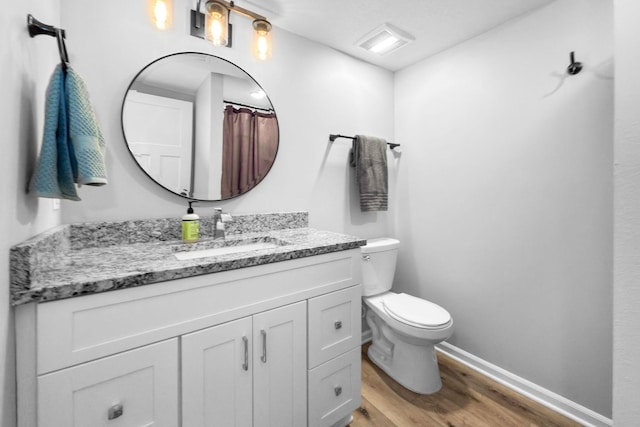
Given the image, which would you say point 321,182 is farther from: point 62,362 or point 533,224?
point 62,362

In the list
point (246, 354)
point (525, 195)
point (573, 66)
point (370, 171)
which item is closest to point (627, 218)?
point (525, 195)

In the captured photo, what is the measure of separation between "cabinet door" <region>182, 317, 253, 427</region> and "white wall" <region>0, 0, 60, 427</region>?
1.29 feet

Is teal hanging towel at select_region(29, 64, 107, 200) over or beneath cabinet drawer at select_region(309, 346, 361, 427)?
over

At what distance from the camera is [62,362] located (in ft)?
2.23

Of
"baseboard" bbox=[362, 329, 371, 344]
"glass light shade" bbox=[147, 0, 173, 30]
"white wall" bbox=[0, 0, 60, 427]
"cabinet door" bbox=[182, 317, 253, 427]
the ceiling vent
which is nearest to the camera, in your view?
"white wall" bbox=[0, 0, 60, 427]

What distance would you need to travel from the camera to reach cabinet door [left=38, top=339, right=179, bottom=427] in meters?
0.68

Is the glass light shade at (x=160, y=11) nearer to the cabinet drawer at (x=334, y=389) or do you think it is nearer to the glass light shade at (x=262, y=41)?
the glass light shade at (x=262, y=41)

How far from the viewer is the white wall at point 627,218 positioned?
0.91m

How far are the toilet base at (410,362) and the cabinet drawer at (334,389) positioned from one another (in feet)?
1.40

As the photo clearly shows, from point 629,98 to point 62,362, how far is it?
1.97m

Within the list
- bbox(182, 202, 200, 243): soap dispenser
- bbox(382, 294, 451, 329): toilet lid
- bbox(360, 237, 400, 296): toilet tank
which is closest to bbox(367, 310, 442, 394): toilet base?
bbox(382, 294, 451, 329): toilet lid

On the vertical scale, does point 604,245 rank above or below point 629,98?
below

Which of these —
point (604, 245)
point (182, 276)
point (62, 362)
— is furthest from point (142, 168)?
point (604, 245)

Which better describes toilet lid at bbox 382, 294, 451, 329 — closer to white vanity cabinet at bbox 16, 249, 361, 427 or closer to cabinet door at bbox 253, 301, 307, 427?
white vanity cabinet at bbox 16, 249, 361, 427
